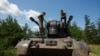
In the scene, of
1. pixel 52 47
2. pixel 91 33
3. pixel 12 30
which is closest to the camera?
pixel 52 47

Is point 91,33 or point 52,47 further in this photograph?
point 91,33

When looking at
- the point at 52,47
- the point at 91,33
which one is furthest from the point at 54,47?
the point at 91,33

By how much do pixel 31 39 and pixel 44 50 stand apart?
73 centimetres

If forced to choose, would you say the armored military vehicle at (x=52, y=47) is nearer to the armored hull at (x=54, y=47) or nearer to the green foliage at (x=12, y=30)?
the armored hull at (x=54, y=47)

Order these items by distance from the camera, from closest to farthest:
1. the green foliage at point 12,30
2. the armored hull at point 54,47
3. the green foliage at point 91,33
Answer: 1. the armored hull at point 54,47
2. the green foliage at point 12,30
3. the green foliage at point 91,33

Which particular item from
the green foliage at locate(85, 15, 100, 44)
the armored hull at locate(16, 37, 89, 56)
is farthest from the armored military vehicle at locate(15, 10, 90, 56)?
the green foliage at locate(85, 15, 100, 44)

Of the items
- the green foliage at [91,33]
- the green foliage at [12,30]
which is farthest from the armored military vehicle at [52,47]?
the green foliage at [91,33]

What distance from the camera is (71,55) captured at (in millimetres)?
12773

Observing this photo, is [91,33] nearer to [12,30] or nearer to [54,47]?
[12,30]

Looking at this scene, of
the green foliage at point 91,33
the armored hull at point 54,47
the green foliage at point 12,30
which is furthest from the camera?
the green foliage at point 91,33

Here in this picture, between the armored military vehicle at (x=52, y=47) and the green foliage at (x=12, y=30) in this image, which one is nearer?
the armored military vehicle at (x=52, y=47)

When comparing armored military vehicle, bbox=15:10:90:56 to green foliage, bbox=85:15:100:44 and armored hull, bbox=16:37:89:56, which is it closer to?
armored hull, bbox=16:37:89:56

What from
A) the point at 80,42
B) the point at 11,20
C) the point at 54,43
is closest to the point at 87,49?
the point at 80,42

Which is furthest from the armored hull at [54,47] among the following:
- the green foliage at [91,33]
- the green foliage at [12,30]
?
the green foliage at [91,33]
